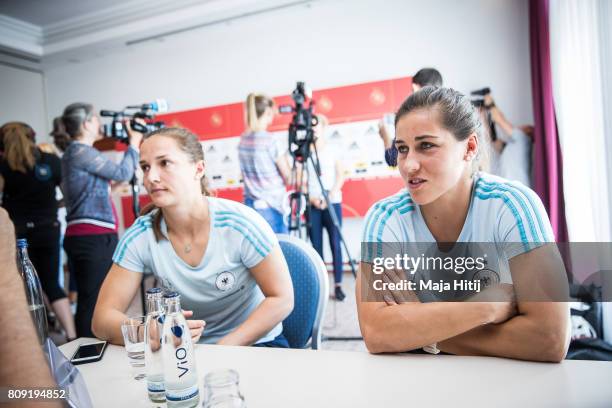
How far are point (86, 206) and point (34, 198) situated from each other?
1.71 ft

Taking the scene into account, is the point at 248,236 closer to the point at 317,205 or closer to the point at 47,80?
the point at 317,205

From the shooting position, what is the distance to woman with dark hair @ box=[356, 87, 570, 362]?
2.93ft

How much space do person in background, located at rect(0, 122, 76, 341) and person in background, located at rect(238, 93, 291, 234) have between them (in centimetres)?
128

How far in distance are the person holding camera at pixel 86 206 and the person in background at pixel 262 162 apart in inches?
37.2

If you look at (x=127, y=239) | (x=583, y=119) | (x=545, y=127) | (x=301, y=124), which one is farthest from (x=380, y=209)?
(x=545, y=127)

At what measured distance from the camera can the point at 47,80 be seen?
5.82m

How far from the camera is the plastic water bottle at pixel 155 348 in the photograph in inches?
30.4

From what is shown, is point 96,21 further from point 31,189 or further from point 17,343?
point 17,343

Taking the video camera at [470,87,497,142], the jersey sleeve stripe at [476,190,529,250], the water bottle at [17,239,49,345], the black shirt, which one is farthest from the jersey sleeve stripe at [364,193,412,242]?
the video camera at [470,87,497,142]

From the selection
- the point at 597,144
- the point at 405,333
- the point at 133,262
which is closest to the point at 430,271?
the point at 405,333

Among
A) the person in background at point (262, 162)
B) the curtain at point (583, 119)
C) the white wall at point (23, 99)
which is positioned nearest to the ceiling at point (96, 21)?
the white wall at point (23, 99)

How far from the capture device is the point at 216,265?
1.30 metres

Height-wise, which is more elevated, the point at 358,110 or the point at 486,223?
the point at 358,110

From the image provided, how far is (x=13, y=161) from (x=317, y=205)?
2.11m
